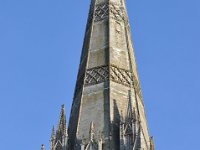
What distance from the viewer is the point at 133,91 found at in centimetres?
3631

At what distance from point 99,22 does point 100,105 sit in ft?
24.0

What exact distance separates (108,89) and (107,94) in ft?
1.19

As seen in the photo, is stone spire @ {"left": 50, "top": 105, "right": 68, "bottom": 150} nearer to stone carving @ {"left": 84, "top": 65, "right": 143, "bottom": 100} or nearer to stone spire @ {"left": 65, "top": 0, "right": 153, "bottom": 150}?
stone spire @ {"left": 65, "top": 0, "right": 153, "bottom": 150}

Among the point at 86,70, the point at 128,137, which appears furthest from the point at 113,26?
the point at 128,137

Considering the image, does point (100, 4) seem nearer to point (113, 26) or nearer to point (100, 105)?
point (113, 26)

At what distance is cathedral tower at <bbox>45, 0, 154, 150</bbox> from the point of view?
32656mm

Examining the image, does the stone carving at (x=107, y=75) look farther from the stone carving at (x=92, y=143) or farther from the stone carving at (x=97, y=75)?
the stone carving at (x=92, y=143)

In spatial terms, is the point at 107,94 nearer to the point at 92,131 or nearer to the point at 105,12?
the point at 92,131

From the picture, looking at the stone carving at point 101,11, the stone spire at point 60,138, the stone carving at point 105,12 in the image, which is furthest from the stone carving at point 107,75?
the stone carving at point 101,11

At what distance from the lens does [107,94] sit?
35250 mm

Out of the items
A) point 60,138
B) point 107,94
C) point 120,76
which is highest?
point 120,76

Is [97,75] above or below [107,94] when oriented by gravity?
above

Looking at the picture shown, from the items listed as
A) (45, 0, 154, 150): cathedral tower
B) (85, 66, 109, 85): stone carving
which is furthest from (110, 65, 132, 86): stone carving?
(85, 66, 109, 85): stone carving

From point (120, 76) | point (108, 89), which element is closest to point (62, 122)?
point (108, 89)
